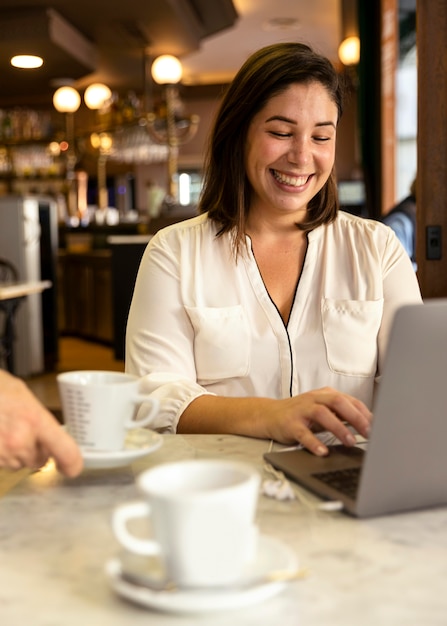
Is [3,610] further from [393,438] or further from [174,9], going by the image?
[174,9]

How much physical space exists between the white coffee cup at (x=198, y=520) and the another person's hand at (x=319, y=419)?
0.46 meters

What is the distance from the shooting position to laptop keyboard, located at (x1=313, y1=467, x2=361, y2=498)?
0.91 m

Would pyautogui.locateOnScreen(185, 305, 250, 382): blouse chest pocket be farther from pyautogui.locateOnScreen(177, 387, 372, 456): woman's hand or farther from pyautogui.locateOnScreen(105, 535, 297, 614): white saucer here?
pyautogui.locateOnScreen(105, 535, 297, 614): white saucer

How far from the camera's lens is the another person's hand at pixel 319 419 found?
110cm

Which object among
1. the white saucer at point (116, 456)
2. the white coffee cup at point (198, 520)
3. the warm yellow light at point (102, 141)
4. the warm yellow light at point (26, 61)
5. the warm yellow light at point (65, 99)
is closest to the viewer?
the white coffee cup at point (198, 520)

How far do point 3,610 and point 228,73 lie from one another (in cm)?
1075

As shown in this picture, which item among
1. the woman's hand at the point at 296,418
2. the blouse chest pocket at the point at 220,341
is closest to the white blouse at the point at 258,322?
the blouse chest pocket at the point at 220,341

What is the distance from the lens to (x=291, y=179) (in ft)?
5.29

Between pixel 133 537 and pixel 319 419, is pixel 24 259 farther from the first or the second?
pixel 133 537

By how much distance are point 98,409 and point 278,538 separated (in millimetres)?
278

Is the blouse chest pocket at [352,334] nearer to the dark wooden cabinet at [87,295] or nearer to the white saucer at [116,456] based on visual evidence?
the white saucer at [116,456]

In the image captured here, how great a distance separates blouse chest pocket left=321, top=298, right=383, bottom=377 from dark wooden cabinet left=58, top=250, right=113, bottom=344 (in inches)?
240

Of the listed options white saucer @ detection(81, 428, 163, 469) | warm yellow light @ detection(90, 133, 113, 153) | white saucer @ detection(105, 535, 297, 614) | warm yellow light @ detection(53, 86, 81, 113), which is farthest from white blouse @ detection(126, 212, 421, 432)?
warm yellow light @ detection(90, 133, 113, 153)

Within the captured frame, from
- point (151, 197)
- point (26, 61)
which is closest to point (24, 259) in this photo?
point (151, 197)
